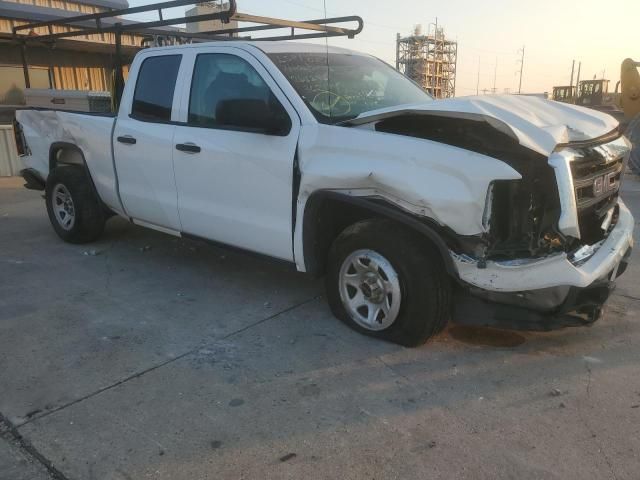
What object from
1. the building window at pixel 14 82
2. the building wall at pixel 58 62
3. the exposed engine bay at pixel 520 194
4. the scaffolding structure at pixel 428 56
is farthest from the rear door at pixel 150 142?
the scaffolding structure at pixel 428 56

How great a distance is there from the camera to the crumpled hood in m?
2.96

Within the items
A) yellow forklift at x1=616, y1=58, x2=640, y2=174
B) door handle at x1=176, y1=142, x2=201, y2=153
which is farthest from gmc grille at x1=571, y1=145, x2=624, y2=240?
yellow forklift at x1=616, y1=58, x2=640, y2=174

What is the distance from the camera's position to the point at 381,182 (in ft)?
10.6

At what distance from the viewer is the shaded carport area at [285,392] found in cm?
253

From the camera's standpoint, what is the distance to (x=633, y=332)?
379cm

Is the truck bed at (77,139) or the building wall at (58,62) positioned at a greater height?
the building wall at (58,62)

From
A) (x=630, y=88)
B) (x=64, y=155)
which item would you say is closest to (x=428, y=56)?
(x=630, y=88)

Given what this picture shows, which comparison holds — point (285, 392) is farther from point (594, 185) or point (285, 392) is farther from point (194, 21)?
point (194, 21)

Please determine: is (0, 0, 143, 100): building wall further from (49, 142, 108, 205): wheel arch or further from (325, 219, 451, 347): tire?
Result: (325, 219, 451, 347): tire

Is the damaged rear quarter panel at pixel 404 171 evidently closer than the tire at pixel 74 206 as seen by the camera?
Yes

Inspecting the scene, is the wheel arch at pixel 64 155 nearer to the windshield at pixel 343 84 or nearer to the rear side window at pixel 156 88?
the rear side window at pixel 156 88

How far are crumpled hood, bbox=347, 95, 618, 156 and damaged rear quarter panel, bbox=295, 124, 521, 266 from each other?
0.18 m

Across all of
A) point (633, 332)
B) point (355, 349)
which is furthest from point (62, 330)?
point (633, 332)

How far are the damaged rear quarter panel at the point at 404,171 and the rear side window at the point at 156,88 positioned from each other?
1562mm
